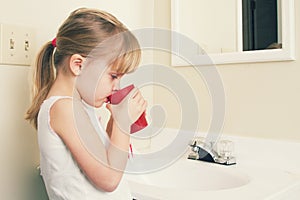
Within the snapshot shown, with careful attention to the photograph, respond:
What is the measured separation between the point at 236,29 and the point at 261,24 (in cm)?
9

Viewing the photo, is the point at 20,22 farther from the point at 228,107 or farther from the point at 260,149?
the point at 260,149

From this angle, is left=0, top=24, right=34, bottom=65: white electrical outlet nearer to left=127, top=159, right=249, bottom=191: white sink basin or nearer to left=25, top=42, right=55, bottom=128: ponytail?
left=25, top=42, right=55, bottom=128: ponytail

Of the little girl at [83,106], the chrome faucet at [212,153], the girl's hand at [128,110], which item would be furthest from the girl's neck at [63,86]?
the chrome faucet at [212,153]

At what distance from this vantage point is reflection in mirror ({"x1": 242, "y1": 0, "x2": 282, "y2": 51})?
107cm

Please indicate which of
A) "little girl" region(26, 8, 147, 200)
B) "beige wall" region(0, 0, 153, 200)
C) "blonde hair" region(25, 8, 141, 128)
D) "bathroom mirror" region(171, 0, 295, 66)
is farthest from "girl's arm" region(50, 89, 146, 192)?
"bathroom mirror" region(171, 0, 295, 66)

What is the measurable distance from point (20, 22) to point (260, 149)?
0.80m

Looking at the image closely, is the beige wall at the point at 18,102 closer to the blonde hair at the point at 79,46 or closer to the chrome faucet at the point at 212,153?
the blonde hair at the point at 79,46

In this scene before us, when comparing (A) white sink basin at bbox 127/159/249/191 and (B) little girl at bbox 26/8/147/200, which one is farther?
(A) white sink basin at bbox 127/159/249/191

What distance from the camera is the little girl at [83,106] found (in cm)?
73

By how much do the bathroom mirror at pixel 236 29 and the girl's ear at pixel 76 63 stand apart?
1.82ft

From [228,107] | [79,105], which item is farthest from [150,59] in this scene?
[79,105]

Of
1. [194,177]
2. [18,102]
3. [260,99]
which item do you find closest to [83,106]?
[18,102]

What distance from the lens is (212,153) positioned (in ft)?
3.68

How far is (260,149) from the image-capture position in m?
1.08
